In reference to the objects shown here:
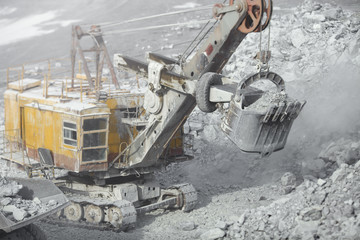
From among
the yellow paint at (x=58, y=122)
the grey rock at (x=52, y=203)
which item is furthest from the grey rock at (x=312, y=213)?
the grey rock at (x=52, y=203)

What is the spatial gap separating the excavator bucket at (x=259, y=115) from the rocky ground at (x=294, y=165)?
1.79m

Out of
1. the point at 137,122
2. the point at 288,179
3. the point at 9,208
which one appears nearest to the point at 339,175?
the point at 288,179

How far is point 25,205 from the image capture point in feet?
28.0

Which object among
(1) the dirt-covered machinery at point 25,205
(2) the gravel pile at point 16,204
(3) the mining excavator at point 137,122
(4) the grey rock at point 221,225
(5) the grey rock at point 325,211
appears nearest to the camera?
(1) the dirt-covered machinery at point 25,205

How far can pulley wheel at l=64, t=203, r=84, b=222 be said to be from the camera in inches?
461

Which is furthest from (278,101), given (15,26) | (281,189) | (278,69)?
(15,26)

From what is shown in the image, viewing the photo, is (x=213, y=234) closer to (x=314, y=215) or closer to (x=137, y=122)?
(x=314, y=215)

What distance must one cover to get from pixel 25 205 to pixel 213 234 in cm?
371

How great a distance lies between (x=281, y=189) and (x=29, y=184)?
633 centimetres

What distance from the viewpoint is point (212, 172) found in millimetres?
14969

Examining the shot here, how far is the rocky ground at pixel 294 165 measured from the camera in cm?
967

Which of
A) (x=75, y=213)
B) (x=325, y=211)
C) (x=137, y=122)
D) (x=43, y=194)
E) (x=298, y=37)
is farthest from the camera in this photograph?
(x=298, y=37)

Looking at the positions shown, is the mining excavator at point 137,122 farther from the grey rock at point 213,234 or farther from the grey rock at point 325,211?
the grey rock at point 213,234

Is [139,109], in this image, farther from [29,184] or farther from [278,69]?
[278,69]
